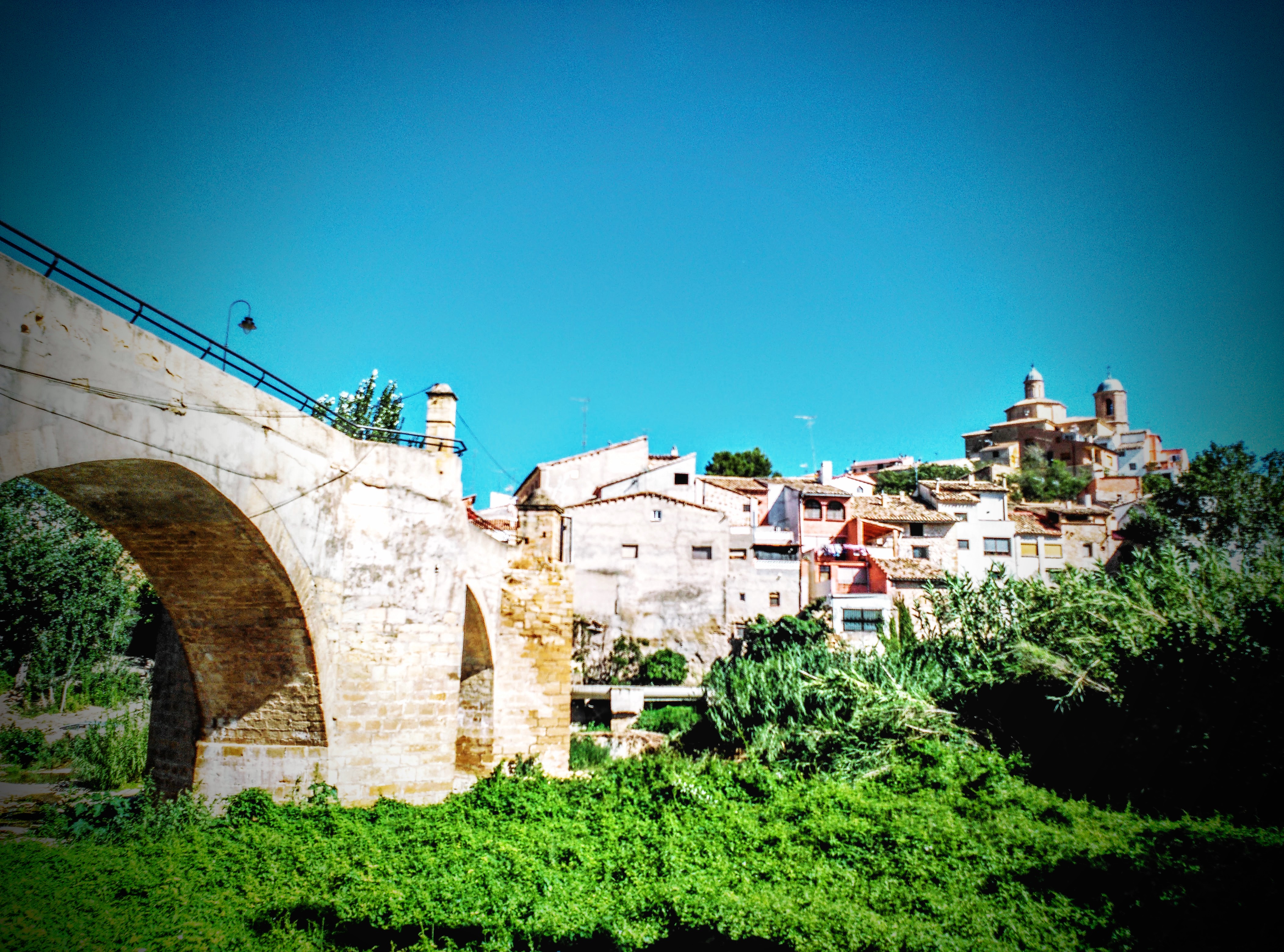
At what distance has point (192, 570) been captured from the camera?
27.5 feet

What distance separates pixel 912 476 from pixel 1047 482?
8572mm

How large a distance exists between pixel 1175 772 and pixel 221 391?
560 inches

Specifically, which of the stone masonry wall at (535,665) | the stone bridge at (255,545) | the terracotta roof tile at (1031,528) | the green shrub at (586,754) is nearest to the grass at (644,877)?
the stone bridge at (255,545)

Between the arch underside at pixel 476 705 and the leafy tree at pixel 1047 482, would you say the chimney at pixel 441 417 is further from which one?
the leafy tree at pixel 1047 482

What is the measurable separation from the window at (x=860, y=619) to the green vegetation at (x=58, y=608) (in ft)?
69.4

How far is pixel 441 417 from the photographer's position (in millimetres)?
11047

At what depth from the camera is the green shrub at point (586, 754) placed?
17.3 meters

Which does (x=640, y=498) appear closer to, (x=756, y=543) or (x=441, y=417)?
(x=756, y=543)

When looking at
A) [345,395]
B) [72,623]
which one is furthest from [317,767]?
[345,395]

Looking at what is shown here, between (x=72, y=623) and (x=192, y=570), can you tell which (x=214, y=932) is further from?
(x=72, y=623)

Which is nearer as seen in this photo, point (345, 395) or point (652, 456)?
point (345, 395)

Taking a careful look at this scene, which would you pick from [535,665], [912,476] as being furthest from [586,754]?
[912,476]

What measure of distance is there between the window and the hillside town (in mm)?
44

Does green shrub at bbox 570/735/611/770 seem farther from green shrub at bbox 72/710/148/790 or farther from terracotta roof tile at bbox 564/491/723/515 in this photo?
terracotta roof tile at bbox 564/491/723/515
